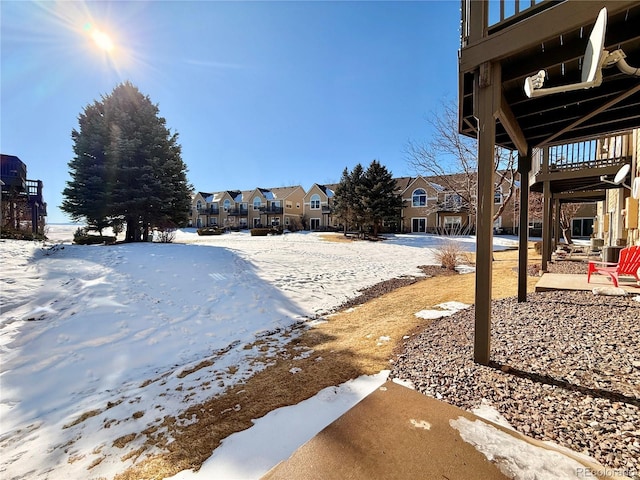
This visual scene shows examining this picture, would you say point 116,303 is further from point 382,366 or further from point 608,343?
point 608,343

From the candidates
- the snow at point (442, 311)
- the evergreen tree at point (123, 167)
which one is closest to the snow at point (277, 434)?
the snow at point (442, 311)

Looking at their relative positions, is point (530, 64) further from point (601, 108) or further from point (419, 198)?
point (419, 198)

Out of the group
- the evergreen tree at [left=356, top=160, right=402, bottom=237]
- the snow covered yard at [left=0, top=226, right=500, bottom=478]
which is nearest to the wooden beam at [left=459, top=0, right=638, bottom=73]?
the snow covered yard at [left=0, top=226, right=500, bottom=478]

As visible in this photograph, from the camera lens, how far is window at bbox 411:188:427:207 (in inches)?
1291

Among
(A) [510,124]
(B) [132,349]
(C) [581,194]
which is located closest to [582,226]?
(C) [581,194]

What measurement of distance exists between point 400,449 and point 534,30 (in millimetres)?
3560

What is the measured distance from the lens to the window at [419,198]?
108ft

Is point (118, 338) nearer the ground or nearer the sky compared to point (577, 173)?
nearer the ground

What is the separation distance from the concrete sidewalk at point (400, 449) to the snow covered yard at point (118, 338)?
1.44 meters

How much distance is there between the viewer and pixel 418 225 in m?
33.4

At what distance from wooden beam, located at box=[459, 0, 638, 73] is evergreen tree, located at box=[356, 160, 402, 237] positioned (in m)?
21.9

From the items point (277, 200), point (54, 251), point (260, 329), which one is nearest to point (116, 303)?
point (260, 329)

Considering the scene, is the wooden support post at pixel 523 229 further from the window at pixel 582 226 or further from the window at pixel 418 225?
the window at pixel 582 226

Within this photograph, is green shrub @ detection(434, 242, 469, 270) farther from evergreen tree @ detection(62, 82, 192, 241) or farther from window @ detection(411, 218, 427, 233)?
window @ detection(411, 218, 427, 233)
